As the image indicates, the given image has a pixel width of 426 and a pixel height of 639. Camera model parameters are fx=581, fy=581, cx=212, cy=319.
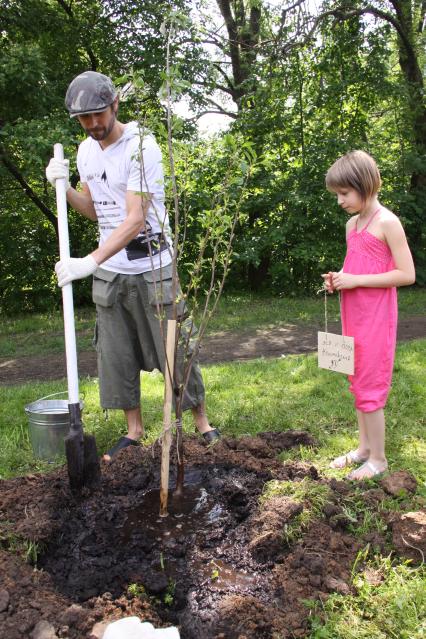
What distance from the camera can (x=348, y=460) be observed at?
3.20m

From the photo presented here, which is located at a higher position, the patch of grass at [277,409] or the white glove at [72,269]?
the white glove at [72,269]

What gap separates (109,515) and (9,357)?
485 centimetres

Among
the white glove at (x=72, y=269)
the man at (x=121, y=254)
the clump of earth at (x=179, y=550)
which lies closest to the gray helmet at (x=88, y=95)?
the man at (x=121, y=254)

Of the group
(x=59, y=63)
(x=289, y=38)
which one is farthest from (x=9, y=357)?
(x=289, y=38)

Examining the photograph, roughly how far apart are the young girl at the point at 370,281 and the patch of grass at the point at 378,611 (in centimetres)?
82

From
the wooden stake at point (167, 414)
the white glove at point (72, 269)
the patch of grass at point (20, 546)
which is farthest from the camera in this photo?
the white glove at point (72, 269)

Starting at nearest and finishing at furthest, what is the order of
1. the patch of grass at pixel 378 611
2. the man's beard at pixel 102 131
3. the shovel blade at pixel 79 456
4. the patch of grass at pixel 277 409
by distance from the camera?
the patch of grass at pixel 378 611, the shovel blade at pixel 79 456, the man's beard at pixel 102 131, the patch of grass at pixel 277 409

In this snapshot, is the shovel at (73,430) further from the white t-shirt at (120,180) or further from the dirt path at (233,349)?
the dirt path at (233,349)

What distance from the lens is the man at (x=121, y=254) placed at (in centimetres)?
→ 291

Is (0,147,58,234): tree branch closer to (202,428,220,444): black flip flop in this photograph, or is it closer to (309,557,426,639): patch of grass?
(202,428,220,444): black flip flop

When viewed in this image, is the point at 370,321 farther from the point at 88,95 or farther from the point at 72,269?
the point at 88,95

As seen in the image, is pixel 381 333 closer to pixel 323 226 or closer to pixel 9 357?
pixel 9 357

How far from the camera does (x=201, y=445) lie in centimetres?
347

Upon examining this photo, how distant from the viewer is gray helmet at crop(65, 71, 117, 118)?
2.84m
